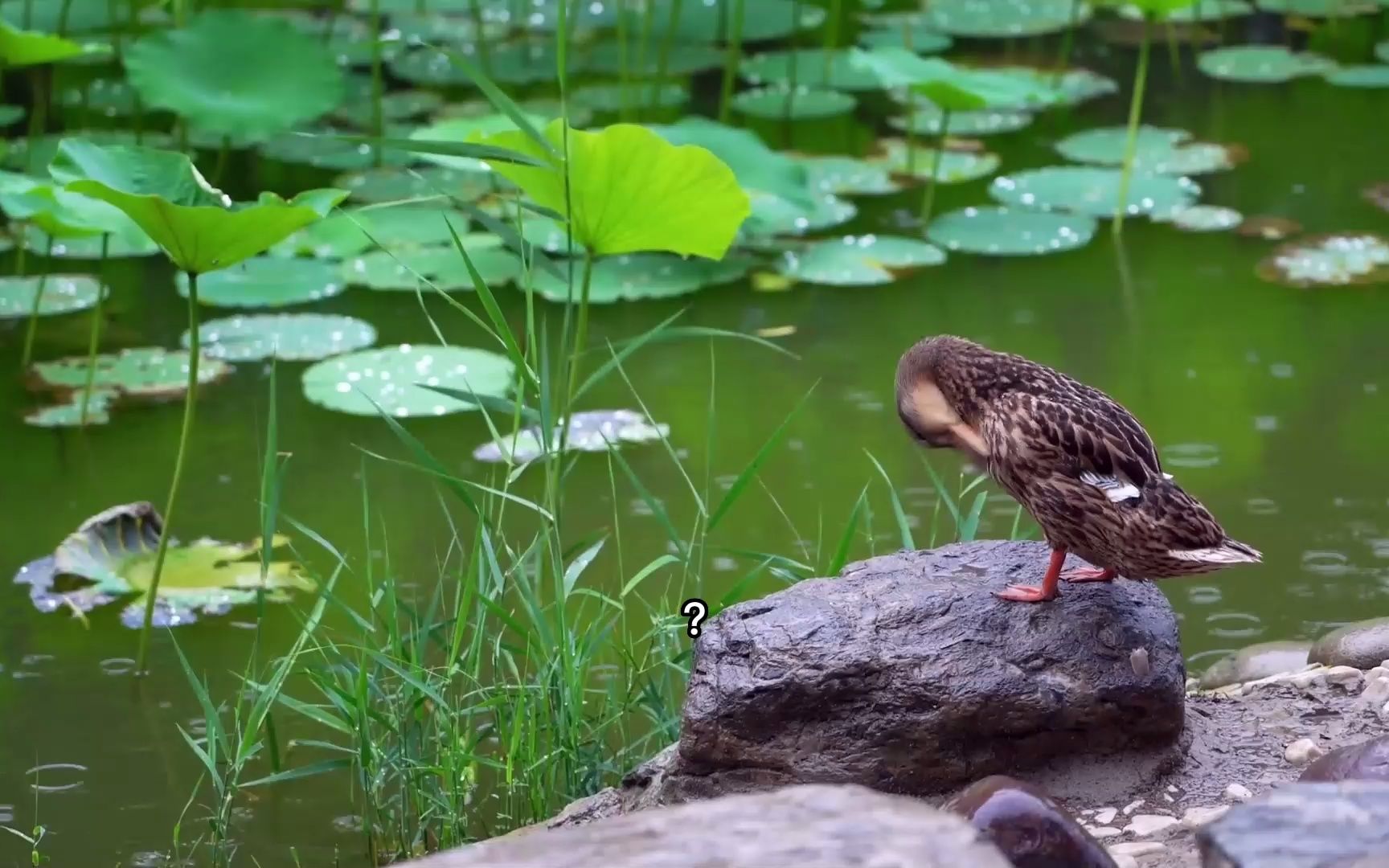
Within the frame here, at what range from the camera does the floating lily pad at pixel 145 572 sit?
4246 millimetres

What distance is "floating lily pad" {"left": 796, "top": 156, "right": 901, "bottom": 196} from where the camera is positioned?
6859 millimetres

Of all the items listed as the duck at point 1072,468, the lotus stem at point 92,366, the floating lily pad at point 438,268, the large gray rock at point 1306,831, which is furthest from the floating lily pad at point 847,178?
the large gray rock at point 1306,831

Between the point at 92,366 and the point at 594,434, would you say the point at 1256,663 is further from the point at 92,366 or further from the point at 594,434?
the point at 92,366

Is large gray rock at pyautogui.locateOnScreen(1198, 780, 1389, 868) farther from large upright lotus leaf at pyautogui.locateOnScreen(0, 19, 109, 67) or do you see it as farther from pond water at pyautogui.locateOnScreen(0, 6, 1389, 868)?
large upright lotus leaf at pyautogui.locateOnScreen(0, 19, 109, 67)

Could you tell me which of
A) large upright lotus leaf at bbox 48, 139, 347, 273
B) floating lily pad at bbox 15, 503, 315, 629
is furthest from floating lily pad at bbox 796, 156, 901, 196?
large upright lotus leaf at bbox 48, 139, 347, 273

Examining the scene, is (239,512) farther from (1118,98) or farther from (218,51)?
(1118,98)

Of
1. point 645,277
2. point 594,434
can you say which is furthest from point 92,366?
point 645,277

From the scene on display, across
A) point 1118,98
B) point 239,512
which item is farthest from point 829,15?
point 239,512

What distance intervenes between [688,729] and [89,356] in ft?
11.0

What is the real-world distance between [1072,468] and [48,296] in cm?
420

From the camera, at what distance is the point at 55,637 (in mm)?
4207

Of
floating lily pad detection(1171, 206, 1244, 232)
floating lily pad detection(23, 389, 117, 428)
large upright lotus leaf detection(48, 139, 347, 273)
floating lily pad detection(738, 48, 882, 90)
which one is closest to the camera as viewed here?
large upright lotus leaf detection(48, 139, 347, 273)

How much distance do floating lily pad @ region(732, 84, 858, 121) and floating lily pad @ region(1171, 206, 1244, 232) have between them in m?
1.71

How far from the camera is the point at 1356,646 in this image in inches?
134
